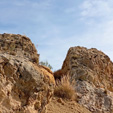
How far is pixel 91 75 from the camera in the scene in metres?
9.48

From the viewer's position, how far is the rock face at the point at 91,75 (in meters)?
8.35

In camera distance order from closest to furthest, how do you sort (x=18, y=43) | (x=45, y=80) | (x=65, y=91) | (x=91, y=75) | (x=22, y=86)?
1. (x=22, y=86)
2. (x=45, y=80)
3. (x=18, y=43)
4. (x=65, y=91)
5. (x=91, y=75)

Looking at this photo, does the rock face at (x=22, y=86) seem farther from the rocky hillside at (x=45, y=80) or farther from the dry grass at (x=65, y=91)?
the dry grass at (x=65, y=91)

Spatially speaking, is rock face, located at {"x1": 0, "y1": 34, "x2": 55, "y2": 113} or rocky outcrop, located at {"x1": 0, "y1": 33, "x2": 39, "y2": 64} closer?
rock face, located at {"x1": 0, "y1": 34, "x2": 55, "y2": 113}

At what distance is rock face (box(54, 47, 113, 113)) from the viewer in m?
8.35

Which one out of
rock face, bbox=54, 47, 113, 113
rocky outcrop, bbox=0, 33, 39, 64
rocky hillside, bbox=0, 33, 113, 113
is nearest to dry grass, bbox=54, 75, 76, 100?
rocky hillside, bbox=0, 33, 113, 113

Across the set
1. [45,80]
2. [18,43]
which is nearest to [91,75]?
[18,43]

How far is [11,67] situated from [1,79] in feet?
0.99

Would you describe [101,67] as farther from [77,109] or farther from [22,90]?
[22,90]

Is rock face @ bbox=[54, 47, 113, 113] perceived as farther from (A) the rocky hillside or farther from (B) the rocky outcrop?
(B) the rocky outcrop

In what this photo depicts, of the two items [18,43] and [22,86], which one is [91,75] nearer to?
[18,43]

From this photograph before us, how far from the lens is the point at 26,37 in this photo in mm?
8016

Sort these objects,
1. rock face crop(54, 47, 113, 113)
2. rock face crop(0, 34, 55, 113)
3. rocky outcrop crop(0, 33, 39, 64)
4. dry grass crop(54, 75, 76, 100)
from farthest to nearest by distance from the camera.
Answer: rock face crop(54, 47, 113, 113) → dry grass crop(54, 75, 76, 100) → rocky outcrop crop(0, 33, 39, 64) → rock face crop(0, 34, 55, 113)

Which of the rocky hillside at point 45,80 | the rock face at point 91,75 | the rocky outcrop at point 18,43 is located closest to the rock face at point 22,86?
the rocky hillside at point 45,80
